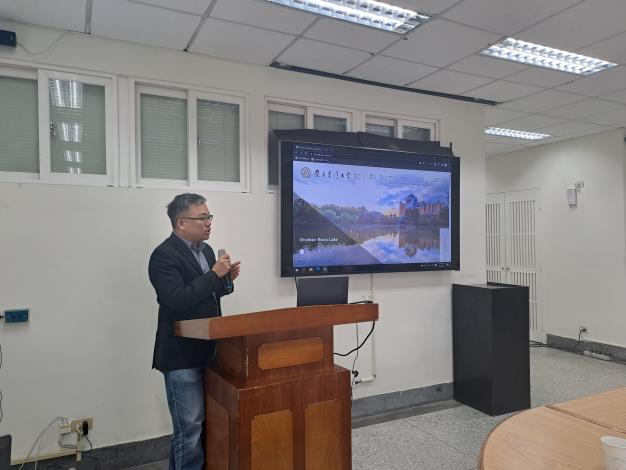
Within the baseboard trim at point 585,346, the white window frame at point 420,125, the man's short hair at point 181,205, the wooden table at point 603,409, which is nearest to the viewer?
the wooden table at point 603,409

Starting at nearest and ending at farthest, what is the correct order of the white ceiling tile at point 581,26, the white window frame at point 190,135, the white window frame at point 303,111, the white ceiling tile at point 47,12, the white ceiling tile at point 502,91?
the white ceiling tile at point 47,12 < the white ceiling tile at point 581,26 < the white window frame at point 190,135 < the white window frame at point 303,111 < the white ceiling tile at point 502,91

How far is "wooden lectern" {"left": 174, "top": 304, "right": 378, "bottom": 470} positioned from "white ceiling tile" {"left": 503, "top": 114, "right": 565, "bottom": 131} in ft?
13.6

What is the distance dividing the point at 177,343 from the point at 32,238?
147 centimetres

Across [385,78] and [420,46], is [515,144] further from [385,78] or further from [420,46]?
[420,46]

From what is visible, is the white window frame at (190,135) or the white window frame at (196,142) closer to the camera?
the white window frame at (190,135)

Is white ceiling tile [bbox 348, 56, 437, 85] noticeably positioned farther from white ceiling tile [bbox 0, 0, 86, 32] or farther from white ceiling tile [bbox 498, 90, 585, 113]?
white ceiling tile [bbox 0, 0, 86, 32]

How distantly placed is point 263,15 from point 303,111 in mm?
1116

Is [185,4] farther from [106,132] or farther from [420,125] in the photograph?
[420,125]

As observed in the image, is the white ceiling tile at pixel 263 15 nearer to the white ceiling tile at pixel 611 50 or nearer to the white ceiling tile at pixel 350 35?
the white ceiling tile at pixel 350 35

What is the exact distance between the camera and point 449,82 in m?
4.02

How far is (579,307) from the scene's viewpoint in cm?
600

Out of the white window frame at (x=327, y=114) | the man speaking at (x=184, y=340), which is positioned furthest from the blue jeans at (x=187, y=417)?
the white window frame at (x=327, y=114)

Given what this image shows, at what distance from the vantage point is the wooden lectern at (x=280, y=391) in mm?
1818

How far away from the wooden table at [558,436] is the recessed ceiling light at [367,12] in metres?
2.41
